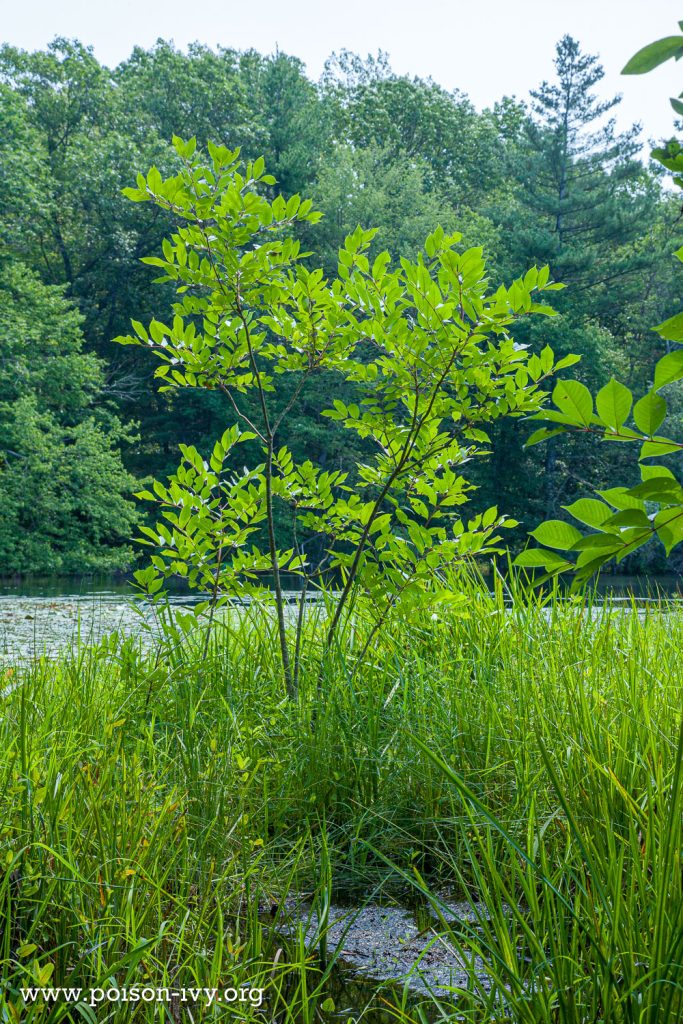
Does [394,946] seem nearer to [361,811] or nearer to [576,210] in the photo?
[361,811]

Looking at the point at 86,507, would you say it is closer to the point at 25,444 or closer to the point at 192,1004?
the point at 25,444

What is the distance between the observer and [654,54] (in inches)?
28.8

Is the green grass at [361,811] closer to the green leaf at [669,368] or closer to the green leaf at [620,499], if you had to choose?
the green leaf at [620,499]

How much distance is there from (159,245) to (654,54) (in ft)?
66.3

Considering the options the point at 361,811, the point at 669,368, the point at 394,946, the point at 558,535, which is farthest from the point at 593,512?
the point at 361,811

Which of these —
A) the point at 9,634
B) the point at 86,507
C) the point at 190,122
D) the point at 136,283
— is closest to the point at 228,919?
the point at 9,634

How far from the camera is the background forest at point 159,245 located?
597 inches

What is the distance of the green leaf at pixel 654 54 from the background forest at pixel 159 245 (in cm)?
1423

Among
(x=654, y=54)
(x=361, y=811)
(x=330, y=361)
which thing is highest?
(x=330, y=361)

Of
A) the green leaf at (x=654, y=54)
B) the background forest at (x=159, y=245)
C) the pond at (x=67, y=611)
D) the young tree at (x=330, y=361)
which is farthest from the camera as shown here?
the background forest at (x=159, y=245)

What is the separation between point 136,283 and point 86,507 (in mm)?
7280

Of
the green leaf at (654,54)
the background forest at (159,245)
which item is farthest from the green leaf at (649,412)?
the background forest at (159,245)

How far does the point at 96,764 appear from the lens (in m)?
1.90

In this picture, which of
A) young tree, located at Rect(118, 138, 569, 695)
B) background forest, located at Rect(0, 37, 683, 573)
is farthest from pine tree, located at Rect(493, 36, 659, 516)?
young tree, located at Rect(118, 138, 569, 695)
